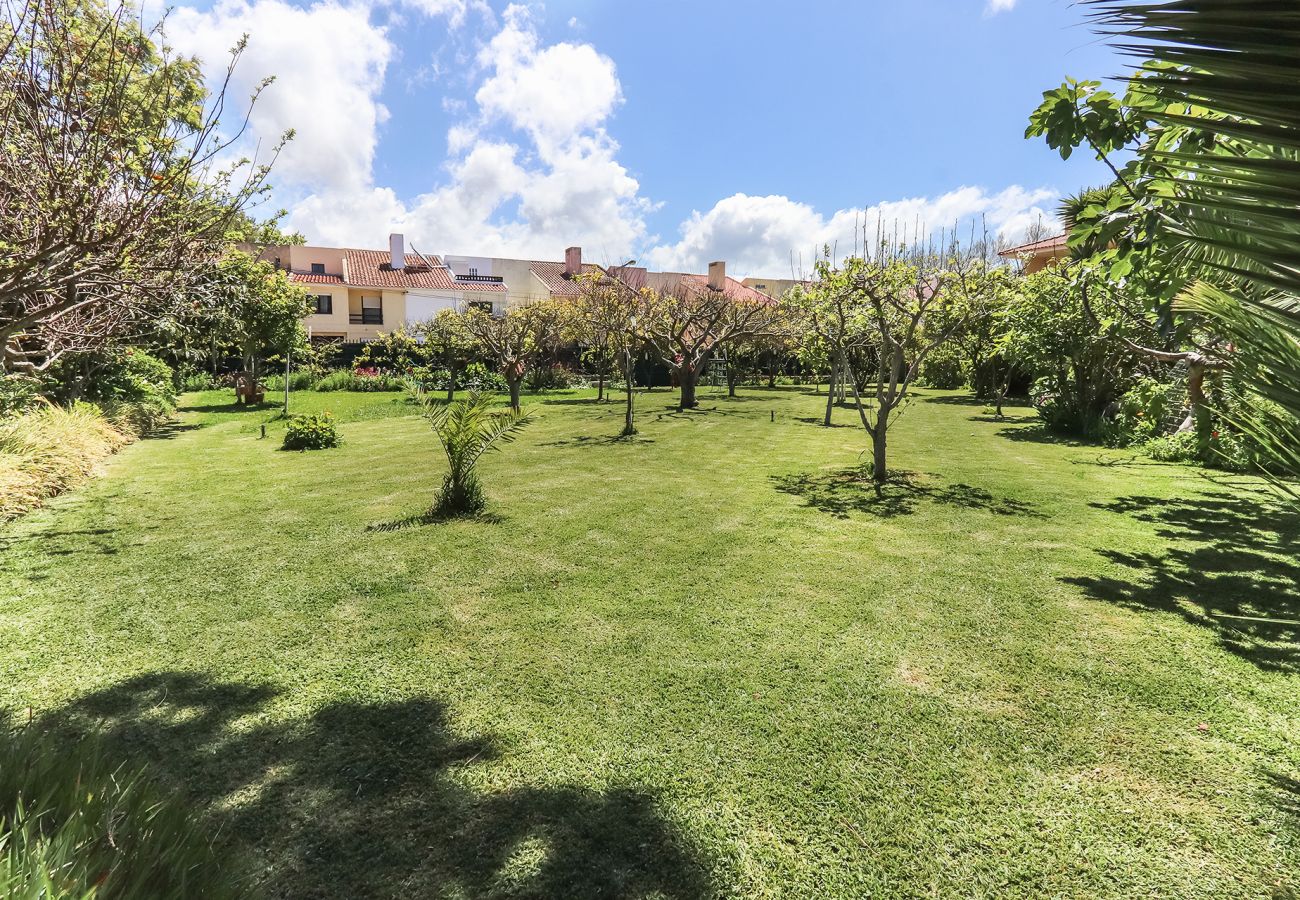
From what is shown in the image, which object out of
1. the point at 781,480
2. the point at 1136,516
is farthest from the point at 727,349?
the point at 1136,516

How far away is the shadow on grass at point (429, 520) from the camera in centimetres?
690

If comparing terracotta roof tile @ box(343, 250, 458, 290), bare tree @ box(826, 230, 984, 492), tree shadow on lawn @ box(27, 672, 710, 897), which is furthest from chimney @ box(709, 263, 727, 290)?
tree shadow on lawn @ box(27, 672, 710, 897)

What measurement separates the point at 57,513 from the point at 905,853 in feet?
30.3

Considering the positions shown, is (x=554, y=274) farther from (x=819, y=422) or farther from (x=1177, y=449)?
(x=1177, y=449)

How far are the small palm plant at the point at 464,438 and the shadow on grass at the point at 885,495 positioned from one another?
4.07 metres

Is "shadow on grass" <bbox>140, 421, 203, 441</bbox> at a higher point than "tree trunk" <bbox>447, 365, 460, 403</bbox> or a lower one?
lower

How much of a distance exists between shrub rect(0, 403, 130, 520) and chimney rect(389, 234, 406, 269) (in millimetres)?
34980

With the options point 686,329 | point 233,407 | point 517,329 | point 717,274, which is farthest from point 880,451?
point 717,274

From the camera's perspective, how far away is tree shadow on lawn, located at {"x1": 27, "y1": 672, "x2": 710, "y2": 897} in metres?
2.39

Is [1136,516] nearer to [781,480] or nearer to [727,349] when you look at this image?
[781,480]

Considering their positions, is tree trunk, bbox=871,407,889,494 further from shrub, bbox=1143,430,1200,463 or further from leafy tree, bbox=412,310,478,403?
leafy tree, bbox=412,310,478,403

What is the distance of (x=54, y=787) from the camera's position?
2.08 metres

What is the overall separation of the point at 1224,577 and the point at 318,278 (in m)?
45.1

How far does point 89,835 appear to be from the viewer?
187cm
